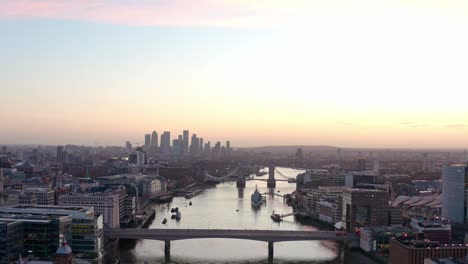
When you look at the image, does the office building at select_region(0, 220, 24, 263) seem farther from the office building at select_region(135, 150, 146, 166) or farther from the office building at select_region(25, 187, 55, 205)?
the office building at select_region(135, 150, 146, 166)

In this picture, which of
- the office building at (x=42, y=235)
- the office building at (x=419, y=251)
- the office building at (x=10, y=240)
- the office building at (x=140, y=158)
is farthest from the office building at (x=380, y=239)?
the office building at (x=140, y=158)

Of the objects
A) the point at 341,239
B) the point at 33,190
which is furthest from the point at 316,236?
the point at 33,190

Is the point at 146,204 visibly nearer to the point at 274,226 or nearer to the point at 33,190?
the point at 33,190

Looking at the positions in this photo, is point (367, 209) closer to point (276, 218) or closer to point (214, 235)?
point (276, 218)

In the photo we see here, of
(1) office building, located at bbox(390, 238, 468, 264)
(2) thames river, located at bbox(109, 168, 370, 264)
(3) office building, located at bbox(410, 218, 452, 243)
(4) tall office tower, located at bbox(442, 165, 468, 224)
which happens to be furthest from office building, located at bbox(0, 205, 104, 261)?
(4) tall office tower, located at bbox(442, 165, 468, 224)

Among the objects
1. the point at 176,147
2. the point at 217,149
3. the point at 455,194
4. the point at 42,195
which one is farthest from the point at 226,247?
the point at 217,149

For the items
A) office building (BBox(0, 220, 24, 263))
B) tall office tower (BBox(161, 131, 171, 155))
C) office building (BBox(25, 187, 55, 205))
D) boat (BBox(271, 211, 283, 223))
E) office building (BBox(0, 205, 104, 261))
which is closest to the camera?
office building (BBox(0, 220, 24, 263))
